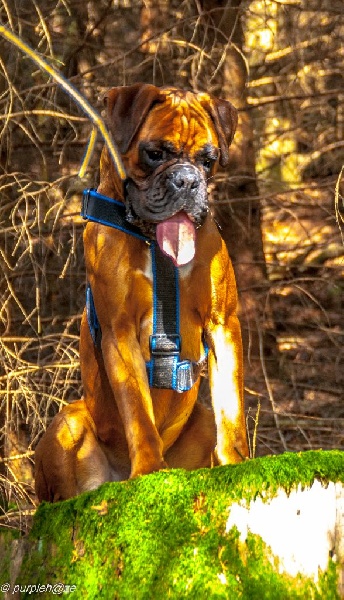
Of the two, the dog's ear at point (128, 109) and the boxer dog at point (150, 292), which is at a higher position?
the dog's ear at point (128, 109)

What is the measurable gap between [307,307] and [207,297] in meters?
3.76

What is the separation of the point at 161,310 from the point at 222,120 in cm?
78

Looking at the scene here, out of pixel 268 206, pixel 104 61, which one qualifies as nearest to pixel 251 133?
pixel 268 206

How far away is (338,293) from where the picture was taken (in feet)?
24.8

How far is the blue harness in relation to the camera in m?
4.04

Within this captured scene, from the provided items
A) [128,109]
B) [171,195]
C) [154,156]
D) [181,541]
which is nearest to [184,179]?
[171,195]

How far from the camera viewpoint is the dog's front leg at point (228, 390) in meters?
4.02

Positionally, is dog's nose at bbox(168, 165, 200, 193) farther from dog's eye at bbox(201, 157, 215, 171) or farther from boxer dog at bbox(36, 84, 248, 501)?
dog's eye at bbox(201, 157, 215, 171)

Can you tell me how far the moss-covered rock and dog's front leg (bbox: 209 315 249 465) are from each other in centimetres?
78

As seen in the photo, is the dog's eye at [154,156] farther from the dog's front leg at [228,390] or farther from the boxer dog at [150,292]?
the dog's front leg at [228,390]

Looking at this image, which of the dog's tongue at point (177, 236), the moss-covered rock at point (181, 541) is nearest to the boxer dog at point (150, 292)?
the dog's tongue at point (177, 236)

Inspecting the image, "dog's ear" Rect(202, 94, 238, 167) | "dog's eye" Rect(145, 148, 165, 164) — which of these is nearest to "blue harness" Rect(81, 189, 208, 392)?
"dog's eye" Rect(145, 148, 165, 164)

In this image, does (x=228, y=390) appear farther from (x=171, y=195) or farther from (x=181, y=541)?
(x=181, y=541)

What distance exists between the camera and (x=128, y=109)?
4.04 m
